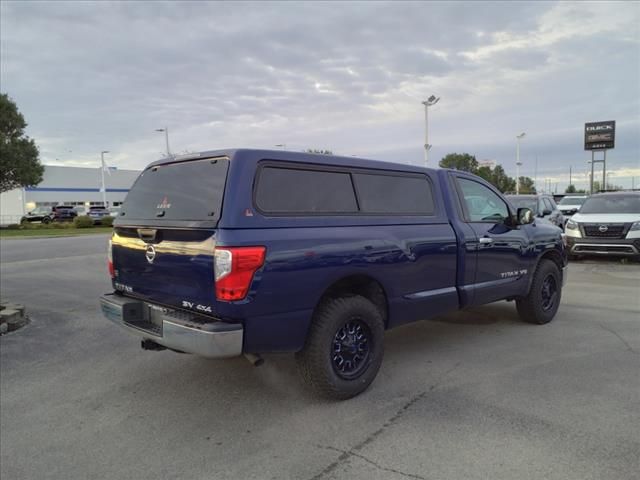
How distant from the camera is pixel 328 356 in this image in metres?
3.80

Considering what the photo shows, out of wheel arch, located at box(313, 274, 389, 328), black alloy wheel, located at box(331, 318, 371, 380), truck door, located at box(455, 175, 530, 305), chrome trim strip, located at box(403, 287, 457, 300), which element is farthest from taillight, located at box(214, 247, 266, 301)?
truck door, located at box(455, 175, 530, 305)

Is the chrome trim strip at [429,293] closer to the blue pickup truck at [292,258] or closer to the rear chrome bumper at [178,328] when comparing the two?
the blue pickup truck at [292,258]

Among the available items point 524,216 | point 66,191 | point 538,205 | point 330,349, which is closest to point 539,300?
point 524,216

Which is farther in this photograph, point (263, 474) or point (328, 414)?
point (328, 414)

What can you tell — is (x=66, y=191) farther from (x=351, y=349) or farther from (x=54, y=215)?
(x=351, y=349)

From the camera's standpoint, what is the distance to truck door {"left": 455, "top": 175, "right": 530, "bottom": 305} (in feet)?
17.4

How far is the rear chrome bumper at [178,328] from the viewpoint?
3.28 metres

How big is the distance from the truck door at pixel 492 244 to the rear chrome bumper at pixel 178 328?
9.39ft

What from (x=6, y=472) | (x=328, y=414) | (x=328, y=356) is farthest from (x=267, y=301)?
(x=6, y=472)

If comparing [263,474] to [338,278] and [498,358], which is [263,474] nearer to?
[338,278]

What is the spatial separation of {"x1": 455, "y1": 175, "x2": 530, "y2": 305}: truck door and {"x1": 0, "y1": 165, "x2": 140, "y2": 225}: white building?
5764 cm

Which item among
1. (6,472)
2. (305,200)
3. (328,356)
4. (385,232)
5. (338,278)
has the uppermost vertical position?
(305,200)

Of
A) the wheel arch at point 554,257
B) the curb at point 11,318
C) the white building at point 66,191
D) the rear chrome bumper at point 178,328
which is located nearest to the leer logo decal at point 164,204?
the rear chrome bumper at point 178,328

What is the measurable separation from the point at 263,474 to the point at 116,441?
1.16m
